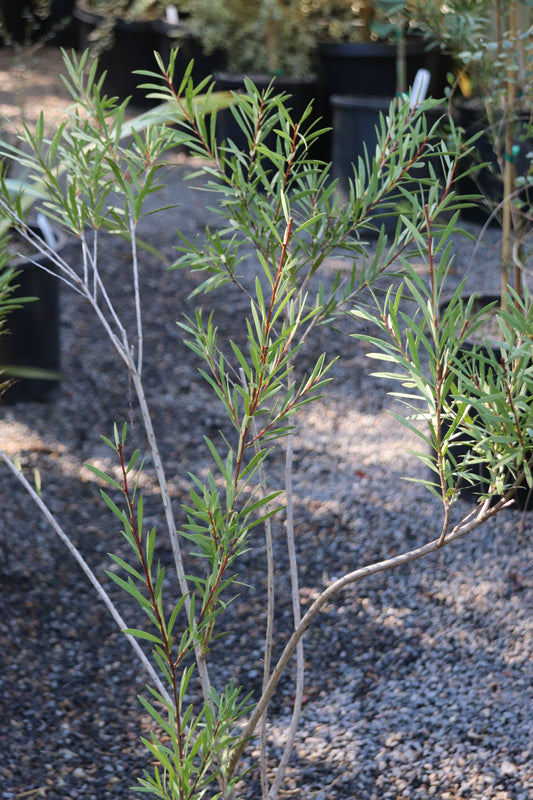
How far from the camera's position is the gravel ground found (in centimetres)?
151

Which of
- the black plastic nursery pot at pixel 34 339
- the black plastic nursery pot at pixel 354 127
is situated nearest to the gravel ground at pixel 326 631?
the black plastic nursery pot at pixel 34 339

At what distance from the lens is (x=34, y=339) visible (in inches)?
107

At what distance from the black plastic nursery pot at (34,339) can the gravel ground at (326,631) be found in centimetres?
6

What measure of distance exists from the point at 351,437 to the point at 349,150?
189 cm

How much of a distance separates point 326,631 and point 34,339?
1.39 metres

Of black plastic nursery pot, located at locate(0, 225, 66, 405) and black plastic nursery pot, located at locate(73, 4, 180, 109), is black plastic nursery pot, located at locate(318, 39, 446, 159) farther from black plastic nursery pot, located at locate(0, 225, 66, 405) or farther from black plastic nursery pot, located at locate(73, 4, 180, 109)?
black plastic nursery pot, located at locate(0, 225, 66, 405)

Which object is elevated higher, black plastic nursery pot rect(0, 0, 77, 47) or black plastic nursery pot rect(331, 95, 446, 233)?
black plastic nursery pot rect(0, 0, 77, 47)

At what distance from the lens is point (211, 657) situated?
1.82 m

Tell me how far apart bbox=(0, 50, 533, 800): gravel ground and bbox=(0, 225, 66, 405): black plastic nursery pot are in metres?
0.06

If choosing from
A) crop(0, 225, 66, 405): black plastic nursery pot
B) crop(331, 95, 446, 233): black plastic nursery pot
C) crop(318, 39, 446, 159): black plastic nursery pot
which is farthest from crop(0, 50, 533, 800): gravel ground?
crop(318, 39, 446, 159): black plastic nursery pot

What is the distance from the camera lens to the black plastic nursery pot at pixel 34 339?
2641 mm

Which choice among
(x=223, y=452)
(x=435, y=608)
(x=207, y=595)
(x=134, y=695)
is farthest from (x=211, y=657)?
(x=207, y=595)

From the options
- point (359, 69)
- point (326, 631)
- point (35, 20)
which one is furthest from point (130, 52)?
point (326, 631)

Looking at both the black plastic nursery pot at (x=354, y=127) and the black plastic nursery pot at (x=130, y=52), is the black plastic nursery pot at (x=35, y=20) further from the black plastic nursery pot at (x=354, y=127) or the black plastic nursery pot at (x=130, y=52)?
the black plastic nursery pot at (x=354, y=127)
